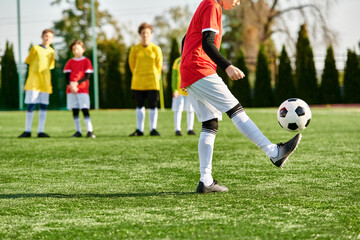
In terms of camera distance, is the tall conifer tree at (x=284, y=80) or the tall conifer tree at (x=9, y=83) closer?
the tall conifer tree at (x=9, y=83)

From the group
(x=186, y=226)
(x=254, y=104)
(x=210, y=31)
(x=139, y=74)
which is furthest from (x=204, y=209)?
(x=254, y=104)

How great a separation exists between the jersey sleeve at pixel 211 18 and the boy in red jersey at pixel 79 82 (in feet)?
18.6

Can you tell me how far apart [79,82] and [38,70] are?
0.90 metres

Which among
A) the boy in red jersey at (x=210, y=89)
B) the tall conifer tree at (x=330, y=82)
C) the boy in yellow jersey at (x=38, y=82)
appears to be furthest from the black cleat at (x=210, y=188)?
the tall conifer tree at (x=330, y=82)

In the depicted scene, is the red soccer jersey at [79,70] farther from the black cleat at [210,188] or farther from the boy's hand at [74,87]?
the black cleat at [210,188]

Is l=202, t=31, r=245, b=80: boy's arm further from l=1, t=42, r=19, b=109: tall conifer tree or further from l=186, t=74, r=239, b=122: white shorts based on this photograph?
l=1, t=42, r=19, b=109: tall conifer tree

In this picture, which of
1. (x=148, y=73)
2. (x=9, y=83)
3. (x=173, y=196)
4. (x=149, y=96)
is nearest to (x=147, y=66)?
(x=148, y=73)

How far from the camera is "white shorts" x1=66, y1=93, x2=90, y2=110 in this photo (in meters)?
9.00

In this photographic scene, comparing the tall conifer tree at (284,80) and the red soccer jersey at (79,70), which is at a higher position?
the red soccer jersey at (79,70)

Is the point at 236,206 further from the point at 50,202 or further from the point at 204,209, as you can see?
the point at 50,202

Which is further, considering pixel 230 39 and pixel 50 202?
pixel 230 39

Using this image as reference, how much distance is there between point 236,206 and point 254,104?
74.9 feet

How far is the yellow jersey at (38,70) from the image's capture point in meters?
9.09

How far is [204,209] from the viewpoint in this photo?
3029 millimetres
